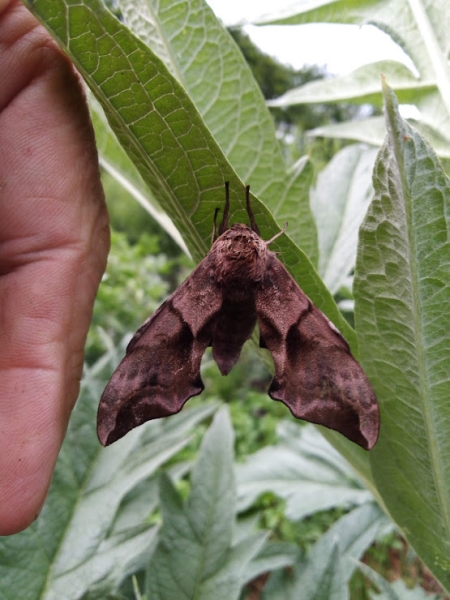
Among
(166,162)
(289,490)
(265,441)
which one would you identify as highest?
(166,162)

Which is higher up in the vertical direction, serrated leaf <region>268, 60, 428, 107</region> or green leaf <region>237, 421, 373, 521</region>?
serrated leaf <region>268, 60, 428, 107</region>

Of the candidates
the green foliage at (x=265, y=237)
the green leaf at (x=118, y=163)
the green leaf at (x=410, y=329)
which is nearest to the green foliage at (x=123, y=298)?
the green foliage at (x=265, y=237)

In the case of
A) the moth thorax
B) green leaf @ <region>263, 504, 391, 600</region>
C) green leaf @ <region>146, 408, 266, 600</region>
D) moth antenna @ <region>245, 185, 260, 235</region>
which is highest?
moth antenna @ <region>245, 185, 260, 235</region>

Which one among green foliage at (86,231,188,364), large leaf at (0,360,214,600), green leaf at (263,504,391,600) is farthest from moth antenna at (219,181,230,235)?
green foliage at (86,231,188,364)

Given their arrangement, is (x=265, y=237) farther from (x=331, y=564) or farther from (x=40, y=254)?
(x=331, y=564)

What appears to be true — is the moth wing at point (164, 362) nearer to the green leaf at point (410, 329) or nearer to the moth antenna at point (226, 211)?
the moth antenna at point (226, 211)

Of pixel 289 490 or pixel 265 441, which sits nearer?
pixel 289 490

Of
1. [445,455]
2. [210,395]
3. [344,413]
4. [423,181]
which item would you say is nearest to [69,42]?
[423,181]

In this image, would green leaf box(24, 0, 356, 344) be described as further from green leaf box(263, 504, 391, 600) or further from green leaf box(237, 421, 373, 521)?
green leaf box(237, 421, 373, 521)

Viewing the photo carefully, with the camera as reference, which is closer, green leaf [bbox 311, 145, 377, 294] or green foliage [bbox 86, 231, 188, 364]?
green leaf [bbox 311, 145, 377, 294]

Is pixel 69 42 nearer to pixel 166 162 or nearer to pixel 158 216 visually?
pixel 166 162
